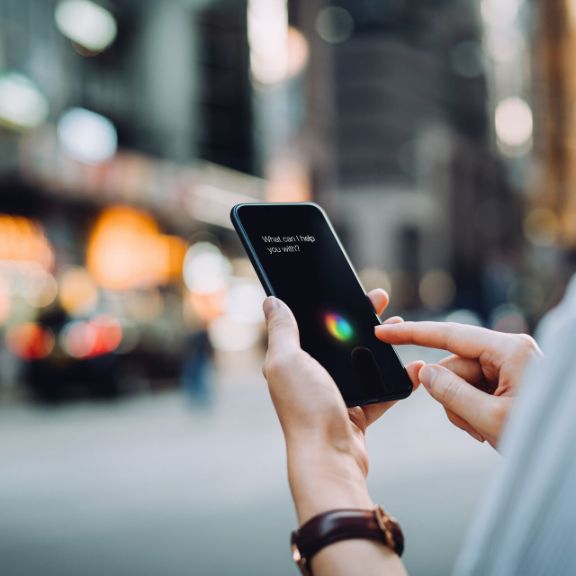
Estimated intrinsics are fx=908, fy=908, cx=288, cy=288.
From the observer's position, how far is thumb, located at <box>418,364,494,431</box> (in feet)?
4.97

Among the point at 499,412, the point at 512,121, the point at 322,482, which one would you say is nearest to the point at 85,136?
the point at 499,412

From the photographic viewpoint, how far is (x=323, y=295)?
1.87 m

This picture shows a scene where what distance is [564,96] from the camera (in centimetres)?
5716

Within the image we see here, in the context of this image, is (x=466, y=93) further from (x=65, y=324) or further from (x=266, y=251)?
(x=266, y=251)

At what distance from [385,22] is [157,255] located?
2554 inches

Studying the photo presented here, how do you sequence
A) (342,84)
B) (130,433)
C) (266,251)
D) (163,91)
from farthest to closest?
(342,84) → (163,91) → (130,433) → (266,251)

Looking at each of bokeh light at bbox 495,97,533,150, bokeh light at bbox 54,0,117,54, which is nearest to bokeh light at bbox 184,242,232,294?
bokeh light at bbox 54,0,117,54

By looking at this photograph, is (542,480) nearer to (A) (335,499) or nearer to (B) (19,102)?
(A) (335,499)

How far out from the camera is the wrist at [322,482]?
127 cm

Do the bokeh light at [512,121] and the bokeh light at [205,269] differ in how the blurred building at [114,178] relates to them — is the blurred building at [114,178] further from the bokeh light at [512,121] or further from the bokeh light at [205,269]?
the bokeh light at [512,121]

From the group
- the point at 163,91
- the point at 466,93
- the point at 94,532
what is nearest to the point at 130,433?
the point at 94,532

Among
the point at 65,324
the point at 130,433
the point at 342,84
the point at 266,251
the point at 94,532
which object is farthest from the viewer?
the point at 342,84

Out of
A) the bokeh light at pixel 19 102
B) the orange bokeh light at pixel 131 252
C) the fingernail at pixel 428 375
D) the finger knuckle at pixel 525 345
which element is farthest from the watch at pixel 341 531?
the orange bokeh light at pixel 131 252

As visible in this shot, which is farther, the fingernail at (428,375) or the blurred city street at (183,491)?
the blurred city street at (183,491)
